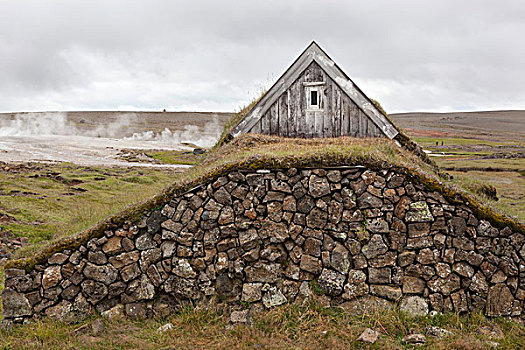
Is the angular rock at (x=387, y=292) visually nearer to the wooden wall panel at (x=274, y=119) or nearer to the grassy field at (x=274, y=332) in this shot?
the grassy field at (x=274, y=332)

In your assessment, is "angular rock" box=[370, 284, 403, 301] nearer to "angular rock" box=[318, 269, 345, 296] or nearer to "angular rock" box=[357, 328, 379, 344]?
"angular rock" box=[318, 269, 345, 296]

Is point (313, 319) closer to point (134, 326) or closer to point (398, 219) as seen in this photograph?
point (398, 219)

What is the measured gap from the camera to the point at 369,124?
12.0 meters

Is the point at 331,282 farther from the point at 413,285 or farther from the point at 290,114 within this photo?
the point at 290,114

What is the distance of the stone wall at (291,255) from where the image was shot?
7.81 meters

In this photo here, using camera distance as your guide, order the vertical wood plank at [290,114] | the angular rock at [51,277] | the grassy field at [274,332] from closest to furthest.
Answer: the grassy field at [274,332]
the angular rock at [51,277]
the vertical wood plank at [290,114]

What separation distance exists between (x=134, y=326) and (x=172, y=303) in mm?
795

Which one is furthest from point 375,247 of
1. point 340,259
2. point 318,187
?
point 318,187

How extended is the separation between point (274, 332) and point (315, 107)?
6934 millimetres

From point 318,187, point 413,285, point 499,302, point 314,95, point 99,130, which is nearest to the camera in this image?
point 499,302

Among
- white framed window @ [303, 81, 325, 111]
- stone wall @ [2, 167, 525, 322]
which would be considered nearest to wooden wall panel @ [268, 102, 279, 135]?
white framed window @ [303, 81, 325, 111]

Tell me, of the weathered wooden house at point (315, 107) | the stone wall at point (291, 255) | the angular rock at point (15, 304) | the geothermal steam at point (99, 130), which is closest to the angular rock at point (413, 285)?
the stone wall at point (291, 255)

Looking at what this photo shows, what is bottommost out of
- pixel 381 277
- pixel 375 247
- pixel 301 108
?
pixel 381 277

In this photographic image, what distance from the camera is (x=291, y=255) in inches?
317
